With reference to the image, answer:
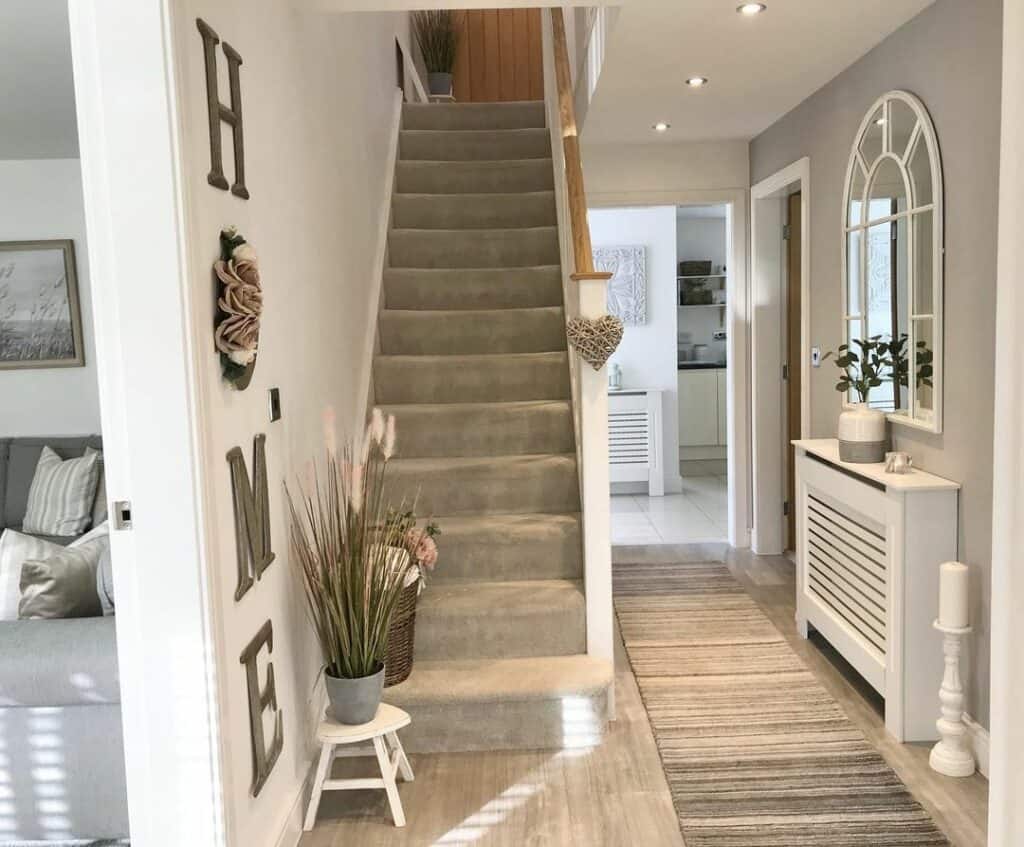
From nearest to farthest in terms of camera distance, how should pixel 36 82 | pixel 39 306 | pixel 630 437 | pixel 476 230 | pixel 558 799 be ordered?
1. pixel 558 799
2. pixel 36 82
3. pixel 476 230
4. pixel 39 306
5. pixel 630 437

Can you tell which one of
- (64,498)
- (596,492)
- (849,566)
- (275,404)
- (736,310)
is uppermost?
(736,310)

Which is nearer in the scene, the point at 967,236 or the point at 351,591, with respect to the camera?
the point at 351,591

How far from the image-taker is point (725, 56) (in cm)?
354

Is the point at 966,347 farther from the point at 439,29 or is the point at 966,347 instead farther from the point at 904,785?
the point at 439,29

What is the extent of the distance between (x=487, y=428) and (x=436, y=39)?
4.14 m

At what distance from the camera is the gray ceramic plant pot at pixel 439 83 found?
22.9 feet

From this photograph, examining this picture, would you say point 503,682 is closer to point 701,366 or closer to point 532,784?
point 532,784

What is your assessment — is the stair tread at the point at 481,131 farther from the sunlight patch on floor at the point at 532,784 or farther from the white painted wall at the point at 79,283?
the sunlight patch on floor at the point at 532,784

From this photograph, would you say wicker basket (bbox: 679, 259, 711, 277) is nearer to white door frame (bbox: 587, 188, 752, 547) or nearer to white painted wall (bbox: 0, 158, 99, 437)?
white door frame (bbox: 587, 188, 752, 547)

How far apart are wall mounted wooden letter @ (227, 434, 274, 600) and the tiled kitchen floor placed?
3729mm

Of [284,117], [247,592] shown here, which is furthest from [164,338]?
[284,117]

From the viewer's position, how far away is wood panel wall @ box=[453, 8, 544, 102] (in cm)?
734

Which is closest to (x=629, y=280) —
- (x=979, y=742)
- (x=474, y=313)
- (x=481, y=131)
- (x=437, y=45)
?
(x=481, y=131)

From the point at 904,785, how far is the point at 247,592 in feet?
6.45
